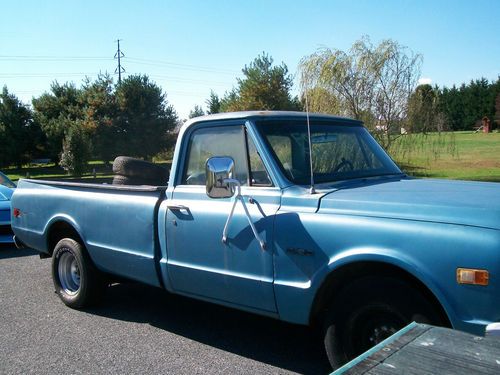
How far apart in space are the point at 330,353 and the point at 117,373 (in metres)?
1.60

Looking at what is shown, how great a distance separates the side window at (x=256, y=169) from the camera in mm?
3824

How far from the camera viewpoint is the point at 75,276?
547cm

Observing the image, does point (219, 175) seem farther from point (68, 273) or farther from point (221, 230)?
point (68, 273)

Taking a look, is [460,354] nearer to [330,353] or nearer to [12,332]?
[330,353]

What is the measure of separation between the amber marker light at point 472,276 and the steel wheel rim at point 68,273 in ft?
13.2

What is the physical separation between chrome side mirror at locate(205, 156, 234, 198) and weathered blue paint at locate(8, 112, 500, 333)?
0.86ft

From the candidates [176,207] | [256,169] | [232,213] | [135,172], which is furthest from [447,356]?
[135,172]

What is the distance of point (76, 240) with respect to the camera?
542cm

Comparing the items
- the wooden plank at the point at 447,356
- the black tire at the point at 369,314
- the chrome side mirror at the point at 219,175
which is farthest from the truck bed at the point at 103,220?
the wooden plank at the point at 447,356

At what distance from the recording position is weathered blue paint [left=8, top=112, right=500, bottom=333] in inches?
108

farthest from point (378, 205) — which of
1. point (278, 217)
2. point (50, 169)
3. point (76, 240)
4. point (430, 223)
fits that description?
point (50, 169)

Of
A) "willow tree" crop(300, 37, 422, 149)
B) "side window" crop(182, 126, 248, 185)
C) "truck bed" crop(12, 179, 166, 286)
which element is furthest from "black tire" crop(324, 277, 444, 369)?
"willow tree" crop(300, 37, 422, 149)

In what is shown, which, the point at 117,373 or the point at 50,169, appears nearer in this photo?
the point at 117,373

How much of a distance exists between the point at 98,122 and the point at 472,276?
125ft
